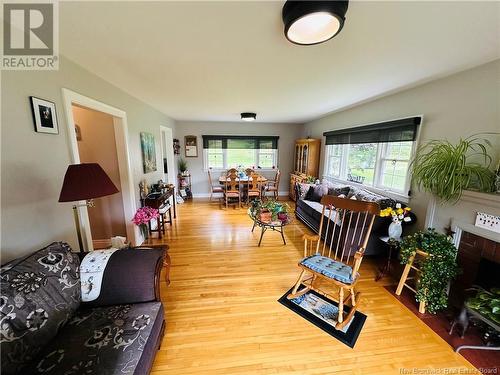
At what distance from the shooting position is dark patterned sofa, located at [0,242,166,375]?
3.08 feet

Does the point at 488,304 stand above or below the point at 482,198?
below

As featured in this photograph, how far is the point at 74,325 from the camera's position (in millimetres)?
1173

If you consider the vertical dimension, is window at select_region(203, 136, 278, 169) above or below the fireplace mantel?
above

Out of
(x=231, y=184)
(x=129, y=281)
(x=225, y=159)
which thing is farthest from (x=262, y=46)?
(x=225, y=159)

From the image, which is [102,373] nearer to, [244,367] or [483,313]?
[244,367]

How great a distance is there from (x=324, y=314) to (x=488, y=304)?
3.84 feet

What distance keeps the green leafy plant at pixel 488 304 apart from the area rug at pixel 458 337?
1.19 feet

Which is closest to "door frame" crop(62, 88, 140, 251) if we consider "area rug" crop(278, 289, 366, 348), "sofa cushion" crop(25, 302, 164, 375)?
"sofa cushion" crop(25, 302, 164, 375)

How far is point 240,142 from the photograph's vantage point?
6109 mm

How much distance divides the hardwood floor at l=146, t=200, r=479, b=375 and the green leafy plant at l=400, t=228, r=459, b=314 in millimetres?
249

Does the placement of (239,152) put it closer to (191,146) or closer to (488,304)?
(191,146)

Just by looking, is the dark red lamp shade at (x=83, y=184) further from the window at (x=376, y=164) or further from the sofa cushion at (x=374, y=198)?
the window at (x=376, y=164)

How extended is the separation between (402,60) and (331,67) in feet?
1.97

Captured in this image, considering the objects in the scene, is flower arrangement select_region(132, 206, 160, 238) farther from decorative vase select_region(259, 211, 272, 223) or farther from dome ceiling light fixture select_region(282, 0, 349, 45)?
dome ceiling light fixture select_region(282, 0, 349, 45)
